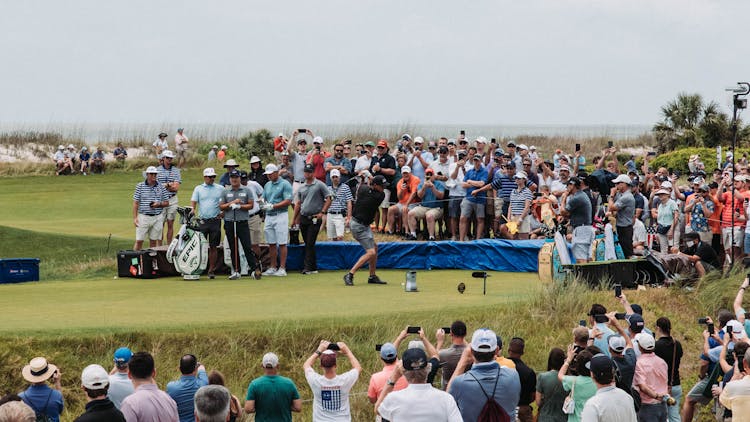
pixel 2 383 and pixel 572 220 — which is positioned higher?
pixel 572 220

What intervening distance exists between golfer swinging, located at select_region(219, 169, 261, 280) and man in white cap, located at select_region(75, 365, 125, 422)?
1172 centimetres

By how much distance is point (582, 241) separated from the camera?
753 inches

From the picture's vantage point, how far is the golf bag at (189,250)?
66.7 feet

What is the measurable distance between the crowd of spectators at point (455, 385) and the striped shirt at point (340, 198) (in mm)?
11166

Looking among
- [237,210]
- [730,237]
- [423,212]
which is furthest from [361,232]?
[730,237]

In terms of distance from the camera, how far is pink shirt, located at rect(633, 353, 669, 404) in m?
11.9

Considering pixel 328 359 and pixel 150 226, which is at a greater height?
pixel 328 359

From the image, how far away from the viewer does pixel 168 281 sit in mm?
20422

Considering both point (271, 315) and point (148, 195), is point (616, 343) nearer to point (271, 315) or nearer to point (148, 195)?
point (271, 315)

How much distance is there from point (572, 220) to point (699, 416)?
4.64 metres

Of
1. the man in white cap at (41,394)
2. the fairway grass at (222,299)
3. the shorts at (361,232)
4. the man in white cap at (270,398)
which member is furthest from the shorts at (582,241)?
the man in white cap at (41,394)

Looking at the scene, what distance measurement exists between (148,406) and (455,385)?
2.39 metres

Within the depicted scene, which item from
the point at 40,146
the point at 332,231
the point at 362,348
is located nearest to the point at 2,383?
the point at 362,348

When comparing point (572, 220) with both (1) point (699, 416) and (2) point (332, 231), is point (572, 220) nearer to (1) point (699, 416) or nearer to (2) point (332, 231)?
(1) point (699, 416)
